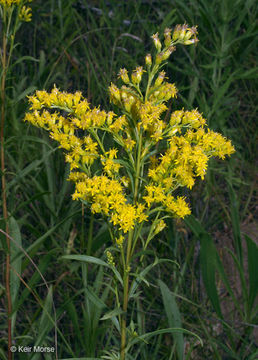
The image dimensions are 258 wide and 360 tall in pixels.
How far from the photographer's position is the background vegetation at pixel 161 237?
1.73m

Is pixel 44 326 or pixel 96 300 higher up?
pixel 96 300

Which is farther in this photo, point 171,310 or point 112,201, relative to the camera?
point 171,310

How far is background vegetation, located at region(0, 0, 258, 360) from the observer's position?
1.73m

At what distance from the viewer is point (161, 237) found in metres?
2.17

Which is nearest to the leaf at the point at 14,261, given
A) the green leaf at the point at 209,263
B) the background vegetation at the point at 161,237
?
the background vegetation at the point at 161,237

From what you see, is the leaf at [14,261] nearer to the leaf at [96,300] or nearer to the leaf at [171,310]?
the leaf at [96,300]

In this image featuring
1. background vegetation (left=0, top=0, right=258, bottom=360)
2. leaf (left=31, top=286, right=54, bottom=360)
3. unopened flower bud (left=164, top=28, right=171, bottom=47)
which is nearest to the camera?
unopened flower bud (left=164, top=28, right=171, bottom=47)

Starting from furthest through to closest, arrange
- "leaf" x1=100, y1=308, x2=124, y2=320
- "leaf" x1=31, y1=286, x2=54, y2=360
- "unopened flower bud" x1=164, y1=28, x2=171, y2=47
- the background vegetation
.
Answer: the background vegetation → "leaf" x1=31, y1=286, x2=54, y2=360 → "unopened flower bud" x1=164, y1=28, x2=171, y2=47 → "leaf" x1=100, y1=308, x2=124, y2=320

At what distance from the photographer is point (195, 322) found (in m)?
1.91

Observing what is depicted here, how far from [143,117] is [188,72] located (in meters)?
1.33

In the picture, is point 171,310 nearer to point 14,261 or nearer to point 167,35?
point 14,261

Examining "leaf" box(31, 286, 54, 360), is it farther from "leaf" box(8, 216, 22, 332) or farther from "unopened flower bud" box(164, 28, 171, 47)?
"unopened flower bud" box(164, 28, 171, 47)

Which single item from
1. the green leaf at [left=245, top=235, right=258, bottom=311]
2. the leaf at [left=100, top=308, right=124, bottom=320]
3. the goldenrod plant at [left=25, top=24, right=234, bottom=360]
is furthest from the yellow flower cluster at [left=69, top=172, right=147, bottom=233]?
the green leaf at [left=245, top=235, right=258, bottom=311]

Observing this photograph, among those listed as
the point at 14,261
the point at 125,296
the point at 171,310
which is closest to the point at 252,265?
the point at 171,310
